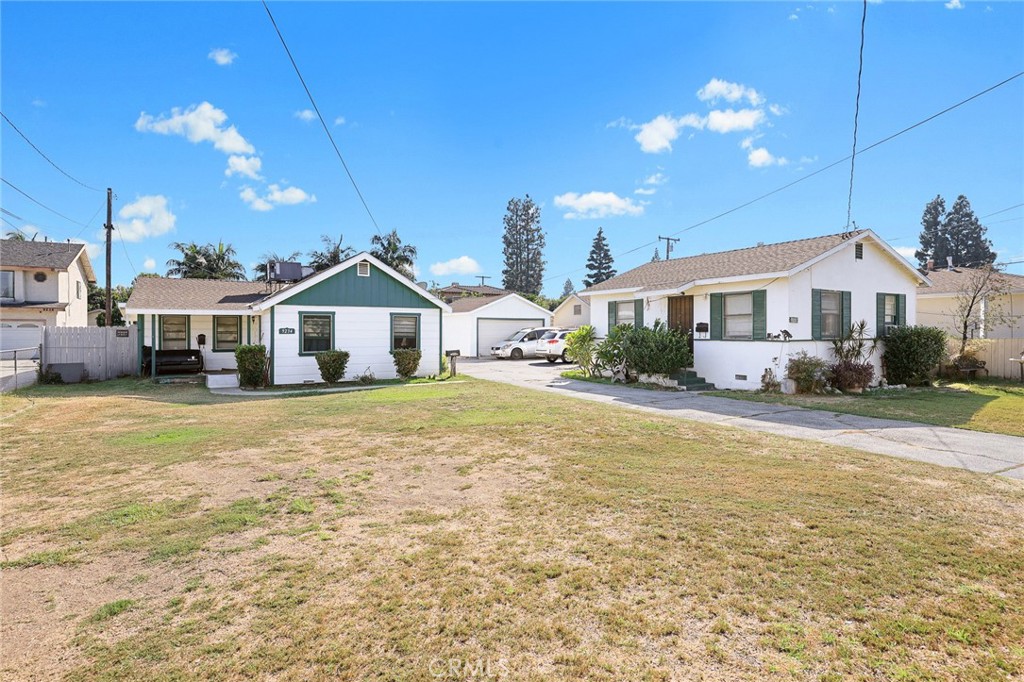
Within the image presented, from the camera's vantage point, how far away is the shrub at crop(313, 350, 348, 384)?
15.0 metres

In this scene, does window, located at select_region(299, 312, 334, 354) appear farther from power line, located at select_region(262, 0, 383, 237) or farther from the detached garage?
the detached garage

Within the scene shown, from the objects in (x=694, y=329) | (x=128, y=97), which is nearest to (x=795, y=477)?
(x=694, y=329)

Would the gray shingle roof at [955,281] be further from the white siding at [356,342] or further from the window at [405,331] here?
the window at [405,331]

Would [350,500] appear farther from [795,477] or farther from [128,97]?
[128,97]

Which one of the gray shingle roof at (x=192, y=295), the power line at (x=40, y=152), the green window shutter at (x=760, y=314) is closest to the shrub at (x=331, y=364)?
the gray shingle roof at (x=192, y=295)

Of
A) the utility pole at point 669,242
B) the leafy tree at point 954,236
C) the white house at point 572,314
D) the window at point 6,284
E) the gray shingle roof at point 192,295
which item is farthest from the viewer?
the leafy tree at point 954,236

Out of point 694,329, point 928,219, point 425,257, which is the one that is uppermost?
point 928,219

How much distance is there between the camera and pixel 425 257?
126 ft

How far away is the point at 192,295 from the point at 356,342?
7607 mm

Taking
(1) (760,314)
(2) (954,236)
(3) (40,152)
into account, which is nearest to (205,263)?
(3) (40,152)

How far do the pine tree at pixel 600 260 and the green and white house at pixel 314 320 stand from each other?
51.1 metres

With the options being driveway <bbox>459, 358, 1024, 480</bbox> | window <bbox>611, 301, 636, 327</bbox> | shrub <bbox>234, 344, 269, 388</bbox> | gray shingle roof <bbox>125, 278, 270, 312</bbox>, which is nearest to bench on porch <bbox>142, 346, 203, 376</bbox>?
gray shingle roof <bbox>125, 278, 270, 312</bbox>

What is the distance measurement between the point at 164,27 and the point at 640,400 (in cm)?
1366

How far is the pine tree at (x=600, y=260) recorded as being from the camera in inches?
2594
